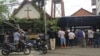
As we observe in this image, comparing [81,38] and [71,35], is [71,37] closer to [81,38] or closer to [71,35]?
[71,35]

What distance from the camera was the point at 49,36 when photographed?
2775cm

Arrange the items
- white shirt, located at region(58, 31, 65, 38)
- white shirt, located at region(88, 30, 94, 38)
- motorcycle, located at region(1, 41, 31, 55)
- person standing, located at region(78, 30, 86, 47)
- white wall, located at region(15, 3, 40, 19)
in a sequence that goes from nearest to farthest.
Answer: motorcycle, located at region(1, 41, 31, 55) < white shirt, located at region(58, 31, 65, 38) < person standing, located at region(78, 30, 86, 47) < white shirt, located at region(88, 30, 94, 38) < white wall, located at region(15, 3, 40, 19)

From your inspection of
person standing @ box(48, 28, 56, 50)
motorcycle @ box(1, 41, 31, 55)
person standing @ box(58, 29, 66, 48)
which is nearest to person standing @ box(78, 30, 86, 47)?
person standing @ box(58, 29, 66, 48)

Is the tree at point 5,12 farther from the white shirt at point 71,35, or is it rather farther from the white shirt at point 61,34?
the white shirt at point 71,35

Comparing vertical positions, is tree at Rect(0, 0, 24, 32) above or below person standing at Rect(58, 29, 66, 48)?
above

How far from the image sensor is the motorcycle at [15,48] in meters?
22.6

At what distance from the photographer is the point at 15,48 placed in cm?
2294

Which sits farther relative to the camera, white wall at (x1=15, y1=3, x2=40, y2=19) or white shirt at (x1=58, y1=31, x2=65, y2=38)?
white wall at (x1=15, y1=3, x2=40, y2=19)

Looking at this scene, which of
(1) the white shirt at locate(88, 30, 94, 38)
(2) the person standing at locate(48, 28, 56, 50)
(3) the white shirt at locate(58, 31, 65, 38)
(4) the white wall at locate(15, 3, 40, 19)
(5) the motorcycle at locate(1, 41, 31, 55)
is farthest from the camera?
(4) the white wall at locate(15, 3, 40, 19)

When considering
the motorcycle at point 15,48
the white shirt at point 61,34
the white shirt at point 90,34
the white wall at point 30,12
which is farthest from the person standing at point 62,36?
the white wall at point 30,12

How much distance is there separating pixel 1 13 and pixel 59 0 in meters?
23.6

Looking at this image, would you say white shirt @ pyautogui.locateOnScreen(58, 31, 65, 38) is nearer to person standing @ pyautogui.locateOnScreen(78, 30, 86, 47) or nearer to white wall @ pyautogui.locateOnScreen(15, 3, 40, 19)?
person standing @ pyautogui.locateOnScreen(78, 30, 86, 47)

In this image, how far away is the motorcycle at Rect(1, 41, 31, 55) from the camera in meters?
22.6

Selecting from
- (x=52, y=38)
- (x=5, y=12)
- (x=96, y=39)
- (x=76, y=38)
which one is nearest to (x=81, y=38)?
(x=76, y=38)
